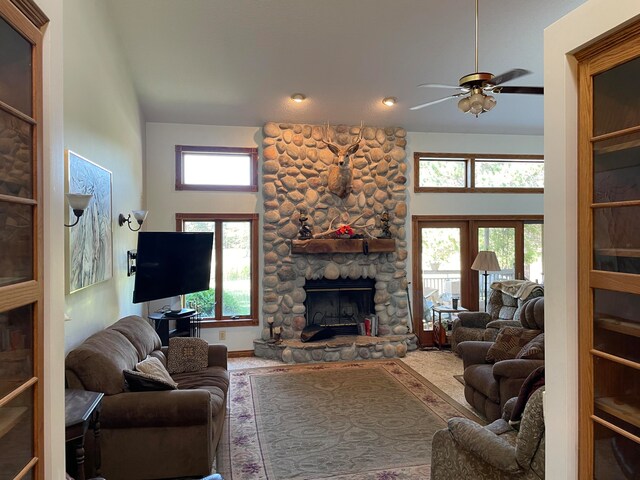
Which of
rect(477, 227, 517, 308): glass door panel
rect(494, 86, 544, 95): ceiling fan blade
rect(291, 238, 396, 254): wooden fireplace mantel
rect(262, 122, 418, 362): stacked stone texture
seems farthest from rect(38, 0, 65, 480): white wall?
rect(477, 227, 517, 308): glass door panel

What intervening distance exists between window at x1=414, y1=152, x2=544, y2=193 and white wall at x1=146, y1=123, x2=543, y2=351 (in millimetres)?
112

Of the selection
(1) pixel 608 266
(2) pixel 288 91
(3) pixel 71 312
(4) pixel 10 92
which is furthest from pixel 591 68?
(2) pixel 288 91

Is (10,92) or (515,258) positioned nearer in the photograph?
(10,92)

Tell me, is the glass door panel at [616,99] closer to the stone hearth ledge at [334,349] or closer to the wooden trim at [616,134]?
the wooden trim at [616,134]

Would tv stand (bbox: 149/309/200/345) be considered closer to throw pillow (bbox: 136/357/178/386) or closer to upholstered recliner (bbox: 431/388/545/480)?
throw pillow (bbox: 136/357/178/386)

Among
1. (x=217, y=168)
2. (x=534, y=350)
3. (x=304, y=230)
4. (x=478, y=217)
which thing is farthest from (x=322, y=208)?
(x=534, y=350)

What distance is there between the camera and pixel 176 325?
17.7 feet

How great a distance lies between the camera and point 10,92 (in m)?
1.10

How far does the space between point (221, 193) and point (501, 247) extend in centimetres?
443

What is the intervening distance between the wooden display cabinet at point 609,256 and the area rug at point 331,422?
5.71 feet

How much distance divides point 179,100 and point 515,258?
5.50m

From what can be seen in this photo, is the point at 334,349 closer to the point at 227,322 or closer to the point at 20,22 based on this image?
the point at 227,322

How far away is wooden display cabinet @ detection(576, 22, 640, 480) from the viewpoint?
132cm

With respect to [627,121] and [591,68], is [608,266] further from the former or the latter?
[591,68]
